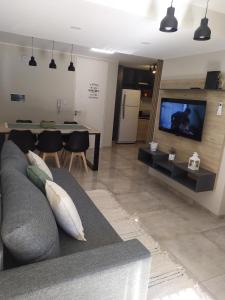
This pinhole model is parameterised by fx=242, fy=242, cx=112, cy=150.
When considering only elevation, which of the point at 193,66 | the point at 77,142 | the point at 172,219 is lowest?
the point at 172,219

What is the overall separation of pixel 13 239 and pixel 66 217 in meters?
0.45

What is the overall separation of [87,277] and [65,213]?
0.49 metres

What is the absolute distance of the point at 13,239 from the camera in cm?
114

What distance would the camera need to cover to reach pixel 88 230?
1.76m

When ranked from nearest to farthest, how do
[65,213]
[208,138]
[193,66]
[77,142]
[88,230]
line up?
[65,213] < [88,230] < [208,138] < [193,66] < [77,142]

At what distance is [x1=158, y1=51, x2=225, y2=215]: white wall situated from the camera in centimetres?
322

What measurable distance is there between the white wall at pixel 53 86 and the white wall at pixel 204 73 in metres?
2.63

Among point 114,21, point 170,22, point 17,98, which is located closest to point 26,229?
point 170,22

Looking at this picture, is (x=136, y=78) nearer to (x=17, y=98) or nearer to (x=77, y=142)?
(x=17, y=98)

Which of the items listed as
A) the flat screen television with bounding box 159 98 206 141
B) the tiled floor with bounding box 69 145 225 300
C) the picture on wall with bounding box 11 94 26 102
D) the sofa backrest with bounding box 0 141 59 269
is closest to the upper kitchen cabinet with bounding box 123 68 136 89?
the picture on wall with bounding box 11 94 26 102

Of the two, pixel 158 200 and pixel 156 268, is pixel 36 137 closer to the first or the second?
pixel 158 200

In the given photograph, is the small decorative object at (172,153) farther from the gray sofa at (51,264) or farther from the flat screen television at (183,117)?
the gray sofa at (51,264)

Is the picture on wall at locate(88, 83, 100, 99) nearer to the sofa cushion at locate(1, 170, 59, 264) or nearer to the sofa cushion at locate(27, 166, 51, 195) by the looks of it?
the sofa cushion at locate(27, 166, 51, 195)

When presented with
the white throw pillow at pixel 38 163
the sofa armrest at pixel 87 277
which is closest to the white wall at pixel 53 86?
the white throw pillow at pixel 38 163
